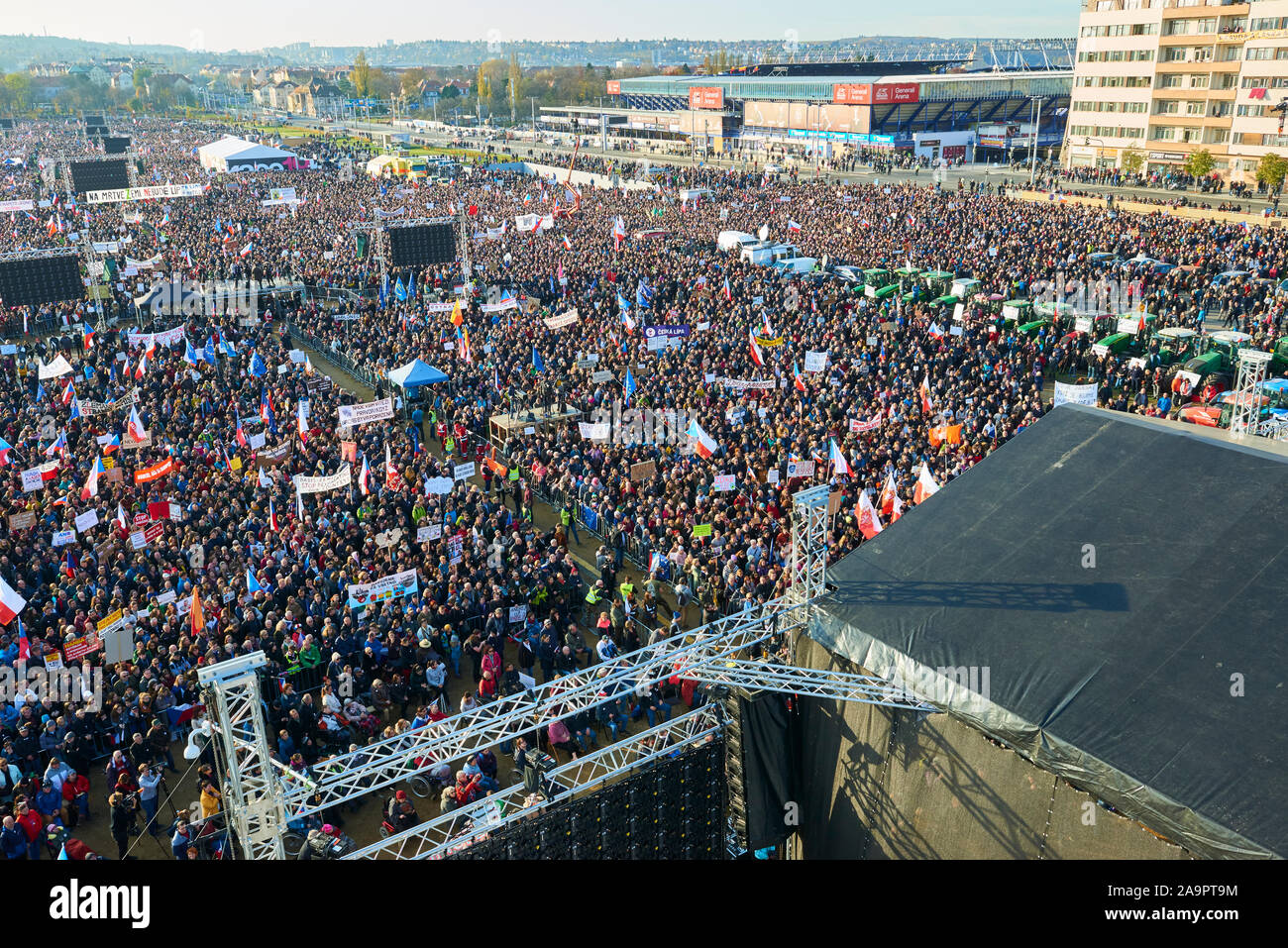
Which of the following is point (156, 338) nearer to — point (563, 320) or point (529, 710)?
point (563, 320)

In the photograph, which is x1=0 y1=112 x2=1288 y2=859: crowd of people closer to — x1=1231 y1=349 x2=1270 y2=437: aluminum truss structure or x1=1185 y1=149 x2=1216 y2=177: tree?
x1=1231 y1=349 x2=1270 y2=437: aluminum truss structure

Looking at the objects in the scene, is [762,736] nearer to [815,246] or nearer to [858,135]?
[815,246]

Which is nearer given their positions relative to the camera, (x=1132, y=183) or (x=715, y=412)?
(x=715, y=412)

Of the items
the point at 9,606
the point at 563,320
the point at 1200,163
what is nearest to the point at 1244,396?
the point at 563,320

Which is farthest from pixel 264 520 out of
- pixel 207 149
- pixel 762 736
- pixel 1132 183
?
pixel 207 149

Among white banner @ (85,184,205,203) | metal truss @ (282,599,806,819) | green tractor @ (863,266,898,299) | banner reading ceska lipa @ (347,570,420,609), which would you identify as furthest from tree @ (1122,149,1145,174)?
metal truss @ (282,599,806,819)

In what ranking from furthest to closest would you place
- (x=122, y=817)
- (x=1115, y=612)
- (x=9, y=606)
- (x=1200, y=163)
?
(x=1200, y=163) → (x=9, y=606) → (x=122, y=817) → (x=1115, y=612)

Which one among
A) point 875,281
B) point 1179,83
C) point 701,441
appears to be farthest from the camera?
point 1179,83
